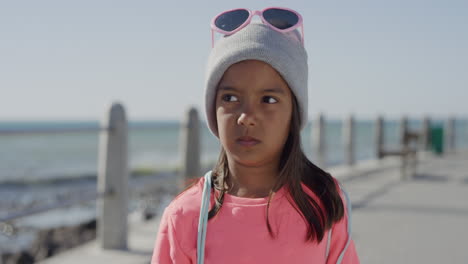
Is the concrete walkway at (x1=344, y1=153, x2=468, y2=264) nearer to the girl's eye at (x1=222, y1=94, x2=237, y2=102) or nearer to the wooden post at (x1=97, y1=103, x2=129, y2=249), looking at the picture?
the wooden post at (x1=97, y1=103, x2=129, y2=249)

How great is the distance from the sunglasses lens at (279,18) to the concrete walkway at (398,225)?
2.73m

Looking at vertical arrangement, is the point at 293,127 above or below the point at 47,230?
above

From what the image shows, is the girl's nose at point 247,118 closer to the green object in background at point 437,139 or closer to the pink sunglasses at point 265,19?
the pink sunglasses at point 265,19

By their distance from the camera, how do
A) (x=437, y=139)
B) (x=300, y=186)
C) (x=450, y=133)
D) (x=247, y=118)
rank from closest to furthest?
1. (x=247, y=118)
2. (x=300, y=186)
3. (x=437, y=139)
4. (x=450, y=133)

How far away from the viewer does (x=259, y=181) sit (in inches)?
64.9

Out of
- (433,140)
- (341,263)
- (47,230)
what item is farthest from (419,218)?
(433,140)

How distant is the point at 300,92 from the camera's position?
166cm

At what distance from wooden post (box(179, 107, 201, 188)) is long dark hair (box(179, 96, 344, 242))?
11.4 feet

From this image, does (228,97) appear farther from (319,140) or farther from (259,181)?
(319,140)

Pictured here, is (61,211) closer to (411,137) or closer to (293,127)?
(411,137)

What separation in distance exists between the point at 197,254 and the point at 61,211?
31.6 feet

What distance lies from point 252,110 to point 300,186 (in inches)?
12.2

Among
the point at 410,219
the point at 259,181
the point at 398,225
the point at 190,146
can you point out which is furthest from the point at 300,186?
the point at 410,219

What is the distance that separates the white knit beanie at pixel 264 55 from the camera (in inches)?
61.6
